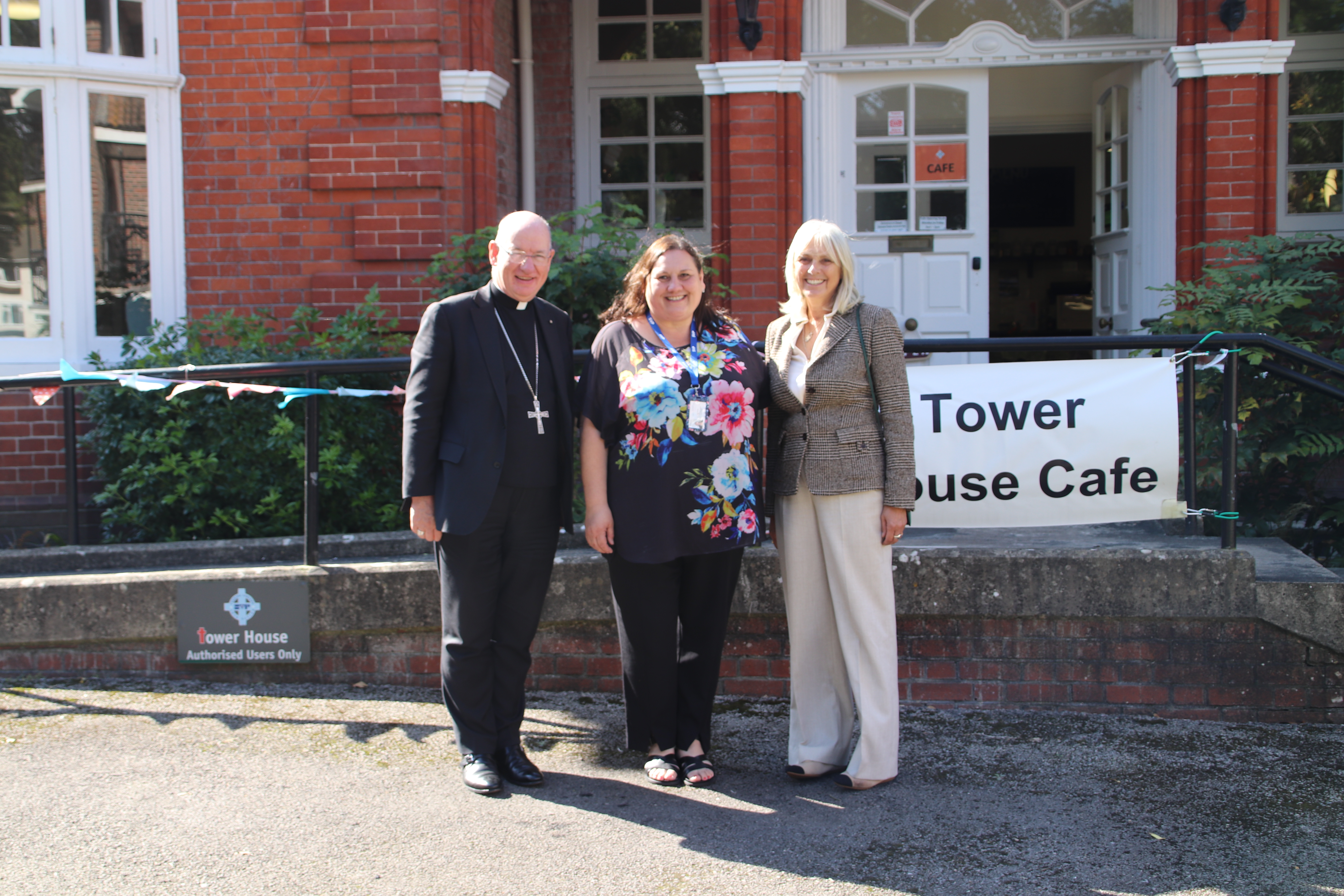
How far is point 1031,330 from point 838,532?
10.4 meters

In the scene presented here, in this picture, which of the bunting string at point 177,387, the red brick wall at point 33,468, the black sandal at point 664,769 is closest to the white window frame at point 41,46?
the red brick wall at point 33,468

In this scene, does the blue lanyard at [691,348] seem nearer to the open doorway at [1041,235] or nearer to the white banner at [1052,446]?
the white banner at [1052,446]

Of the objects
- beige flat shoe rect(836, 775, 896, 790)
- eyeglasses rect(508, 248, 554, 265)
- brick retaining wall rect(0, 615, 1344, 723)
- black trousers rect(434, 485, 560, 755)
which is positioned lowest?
beige flat shoe rect(836, 775, 896, 790)

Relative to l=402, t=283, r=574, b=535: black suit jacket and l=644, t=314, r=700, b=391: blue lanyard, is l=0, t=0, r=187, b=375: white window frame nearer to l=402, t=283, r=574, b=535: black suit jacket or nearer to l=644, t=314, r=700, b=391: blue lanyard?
l=402, t=283, r=574, b=535: black suit jacket

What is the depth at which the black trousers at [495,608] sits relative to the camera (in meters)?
3.66

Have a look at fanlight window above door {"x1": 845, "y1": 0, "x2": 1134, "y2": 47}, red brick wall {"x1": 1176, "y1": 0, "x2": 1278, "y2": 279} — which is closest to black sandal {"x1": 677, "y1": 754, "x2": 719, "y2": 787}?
red brick wall {"x1": 1176, "y1": 0, "x2": 1278, "y2": 279}

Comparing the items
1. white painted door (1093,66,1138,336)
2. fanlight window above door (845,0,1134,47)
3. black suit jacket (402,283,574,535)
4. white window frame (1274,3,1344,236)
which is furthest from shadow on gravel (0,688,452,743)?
white window frame (1274,3,1344,236)

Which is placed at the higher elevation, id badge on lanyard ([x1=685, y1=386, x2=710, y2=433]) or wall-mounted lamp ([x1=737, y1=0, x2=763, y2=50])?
wall-mounted lamp ([x1=737, y1=0, x2=763, y2=50])

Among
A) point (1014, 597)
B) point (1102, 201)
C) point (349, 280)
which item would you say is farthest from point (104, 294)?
point (1102, 201)

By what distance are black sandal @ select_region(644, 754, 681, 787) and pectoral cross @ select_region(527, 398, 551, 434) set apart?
1.14 m

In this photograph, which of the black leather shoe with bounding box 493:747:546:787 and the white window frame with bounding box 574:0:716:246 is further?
the white window frame with bounding box 574:0:716:246

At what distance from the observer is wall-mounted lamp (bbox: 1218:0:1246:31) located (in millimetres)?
6828

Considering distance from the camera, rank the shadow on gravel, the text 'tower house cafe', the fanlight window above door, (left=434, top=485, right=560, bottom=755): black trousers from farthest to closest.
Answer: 1. the fanlight window above door
2. the text 'tower house cafe'
3. the shadow on gravel
4. (left=434, top=485, right=560, bottom=755): black trousers

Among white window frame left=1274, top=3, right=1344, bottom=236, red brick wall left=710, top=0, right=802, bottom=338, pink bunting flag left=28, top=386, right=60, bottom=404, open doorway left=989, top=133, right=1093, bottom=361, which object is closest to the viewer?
pink bunting flag left=28, top=386, right=60, bottom=404
